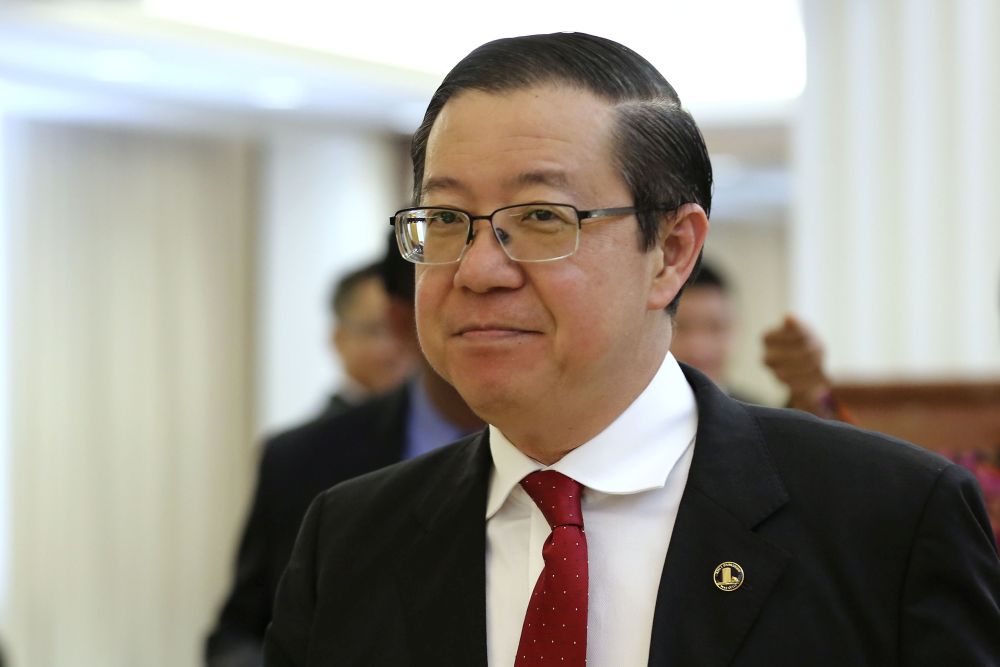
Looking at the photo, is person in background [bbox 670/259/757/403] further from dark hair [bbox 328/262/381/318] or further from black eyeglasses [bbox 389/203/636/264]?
black eyeglasses [bbox 389/203/636/264]

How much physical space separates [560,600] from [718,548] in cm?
19

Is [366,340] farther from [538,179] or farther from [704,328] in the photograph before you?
[538,179]

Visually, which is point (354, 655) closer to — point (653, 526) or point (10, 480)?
point (653, 526)

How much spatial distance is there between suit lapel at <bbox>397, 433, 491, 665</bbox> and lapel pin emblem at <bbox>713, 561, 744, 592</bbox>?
0.98ft

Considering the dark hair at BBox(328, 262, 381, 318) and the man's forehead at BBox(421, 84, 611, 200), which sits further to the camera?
the dark hair at BBox(328, 262, 381, 318)

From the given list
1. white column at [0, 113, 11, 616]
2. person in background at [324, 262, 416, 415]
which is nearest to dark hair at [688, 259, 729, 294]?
person in background at [324, 262, 416, 415]

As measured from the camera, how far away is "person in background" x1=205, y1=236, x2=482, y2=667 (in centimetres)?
289

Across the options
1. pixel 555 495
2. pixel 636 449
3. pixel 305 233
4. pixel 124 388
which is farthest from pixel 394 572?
pixel 305 233

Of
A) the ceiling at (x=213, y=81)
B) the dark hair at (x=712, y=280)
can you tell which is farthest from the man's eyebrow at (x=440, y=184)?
the ceiling at (x=213, y=81)

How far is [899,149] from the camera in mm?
4777

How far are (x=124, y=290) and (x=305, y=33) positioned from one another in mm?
2662

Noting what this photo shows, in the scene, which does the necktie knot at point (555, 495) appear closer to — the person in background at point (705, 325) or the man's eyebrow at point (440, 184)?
the man's eyebrow at point (440, 184)

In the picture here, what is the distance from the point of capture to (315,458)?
3.08 metres

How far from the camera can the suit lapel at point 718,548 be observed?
1.57m
